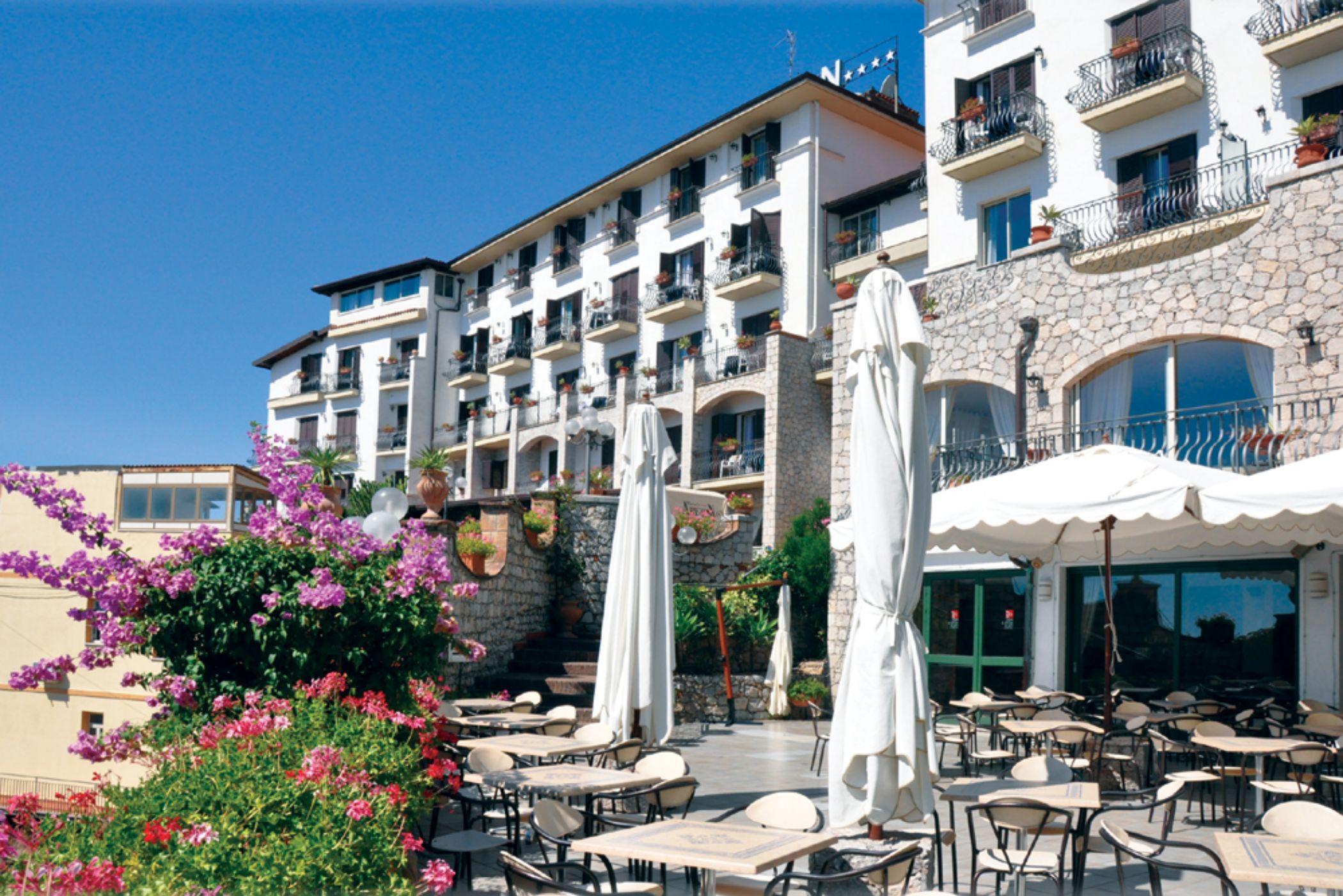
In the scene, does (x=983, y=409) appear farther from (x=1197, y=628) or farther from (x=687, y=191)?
(x=687, y=191)

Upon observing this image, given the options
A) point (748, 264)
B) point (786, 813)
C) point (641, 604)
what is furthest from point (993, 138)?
point (786, 813)

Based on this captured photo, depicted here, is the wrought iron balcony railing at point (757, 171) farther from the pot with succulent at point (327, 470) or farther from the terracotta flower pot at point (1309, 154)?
the terracotta flower pot at point (1309, 154)

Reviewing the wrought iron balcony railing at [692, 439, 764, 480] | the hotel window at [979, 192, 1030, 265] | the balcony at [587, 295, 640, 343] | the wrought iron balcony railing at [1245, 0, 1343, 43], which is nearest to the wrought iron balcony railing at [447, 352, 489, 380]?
the balcony at [587, 295, 640, 343]

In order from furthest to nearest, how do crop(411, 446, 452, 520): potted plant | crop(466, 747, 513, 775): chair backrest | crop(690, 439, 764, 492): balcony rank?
crop(690, 439, 764, 492): balcony < crop(411, 446, 452, 520): potted plant < crop(466, 747, 513, 775): chair backrest

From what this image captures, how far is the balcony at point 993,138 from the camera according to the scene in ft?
65.8

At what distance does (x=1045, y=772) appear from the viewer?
6.39m

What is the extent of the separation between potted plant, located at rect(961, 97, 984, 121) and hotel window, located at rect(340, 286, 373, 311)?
3004 centimetres

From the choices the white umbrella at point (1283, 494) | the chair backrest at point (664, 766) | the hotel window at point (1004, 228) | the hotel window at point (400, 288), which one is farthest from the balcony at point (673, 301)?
the chair backrest at point (664, 766)

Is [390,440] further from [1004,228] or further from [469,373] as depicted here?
[1004,228]

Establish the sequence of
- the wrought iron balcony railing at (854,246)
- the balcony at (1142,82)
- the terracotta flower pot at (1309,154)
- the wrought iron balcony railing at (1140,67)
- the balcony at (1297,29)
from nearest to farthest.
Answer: the terracotta flower pot at (1309,154) → the balcony at (1297,29) → the balcony at (1142,82) → the wrought iron balcony railing at (1140,67) → the wrought iron balcony railing at (854,246)

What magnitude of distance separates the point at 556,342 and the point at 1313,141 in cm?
2563

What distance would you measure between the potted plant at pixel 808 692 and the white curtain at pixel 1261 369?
7.98m

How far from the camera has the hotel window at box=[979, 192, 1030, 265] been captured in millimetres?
20438

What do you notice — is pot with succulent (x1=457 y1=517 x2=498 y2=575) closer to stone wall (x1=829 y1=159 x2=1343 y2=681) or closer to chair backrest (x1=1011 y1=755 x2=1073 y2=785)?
stone wall (x1=829 y1=159 x2=1343 y2=681)
